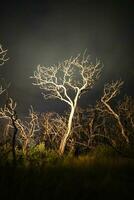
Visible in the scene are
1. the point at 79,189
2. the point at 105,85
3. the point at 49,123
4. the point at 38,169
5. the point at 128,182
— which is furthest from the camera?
the point at 49,123

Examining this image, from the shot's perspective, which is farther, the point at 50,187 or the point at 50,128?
the point at 50,128

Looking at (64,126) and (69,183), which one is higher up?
(64,126)

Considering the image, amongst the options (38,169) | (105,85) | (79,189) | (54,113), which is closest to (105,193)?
(79,189)

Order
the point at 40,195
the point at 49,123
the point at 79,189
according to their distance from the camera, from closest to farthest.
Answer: the point at 40,195 → the point at 79,189 → the point at 49,123

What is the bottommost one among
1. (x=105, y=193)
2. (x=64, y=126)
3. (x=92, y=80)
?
(x=105, y=193)

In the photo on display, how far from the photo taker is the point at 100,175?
8.80 meters

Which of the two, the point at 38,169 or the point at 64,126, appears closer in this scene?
the point at 38,169

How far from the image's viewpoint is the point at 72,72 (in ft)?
62.5

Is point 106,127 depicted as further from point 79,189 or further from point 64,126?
point 79,189

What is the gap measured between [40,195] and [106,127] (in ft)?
61.6

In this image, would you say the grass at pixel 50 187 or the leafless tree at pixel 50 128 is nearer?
the grass at pixel 50 187

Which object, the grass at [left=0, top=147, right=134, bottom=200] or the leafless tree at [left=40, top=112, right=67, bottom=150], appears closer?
the grass at [left=0, top=147, right=134, bottom=200]

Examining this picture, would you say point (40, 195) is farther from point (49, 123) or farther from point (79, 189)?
point (49, 123)

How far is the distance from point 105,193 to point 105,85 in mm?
14828
